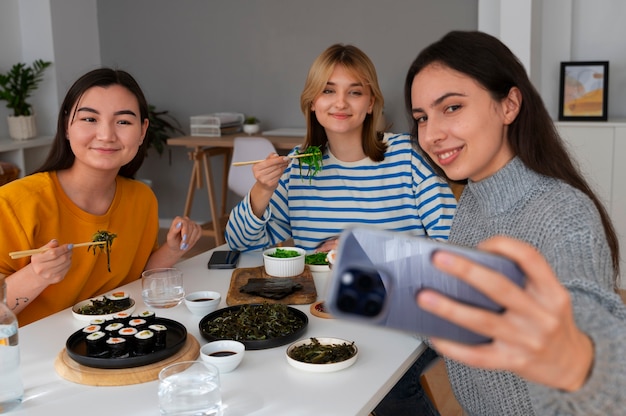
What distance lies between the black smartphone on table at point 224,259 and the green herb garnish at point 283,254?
156 mm

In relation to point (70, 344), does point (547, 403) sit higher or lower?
higher

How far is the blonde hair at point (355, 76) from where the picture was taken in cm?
239

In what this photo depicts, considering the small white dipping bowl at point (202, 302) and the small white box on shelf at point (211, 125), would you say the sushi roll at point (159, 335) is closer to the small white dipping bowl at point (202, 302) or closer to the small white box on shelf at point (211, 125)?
the small white dipping bowl at point (202, 302)

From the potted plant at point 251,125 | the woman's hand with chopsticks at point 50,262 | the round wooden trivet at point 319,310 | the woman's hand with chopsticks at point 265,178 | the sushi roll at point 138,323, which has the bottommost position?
the round wooden trivet at point 319,310

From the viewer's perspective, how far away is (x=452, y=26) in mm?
5363

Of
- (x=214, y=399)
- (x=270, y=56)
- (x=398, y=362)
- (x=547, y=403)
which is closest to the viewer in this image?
(x=547, y=403)

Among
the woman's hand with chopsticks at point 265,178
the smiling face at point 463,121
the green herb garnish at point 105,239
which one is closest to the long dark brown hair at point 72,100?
the green herb garnish at point 105,239

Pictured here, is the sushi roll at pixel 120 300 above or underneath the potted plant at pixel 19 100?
underneath

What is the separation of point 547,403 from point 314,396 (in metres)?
0.54

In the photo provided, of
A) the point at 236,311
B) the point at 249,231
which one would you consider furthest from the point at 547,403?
the point at 249,231

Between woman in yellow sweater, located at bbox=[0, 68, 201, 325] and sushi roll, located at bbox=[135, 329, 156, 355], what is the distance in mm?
474

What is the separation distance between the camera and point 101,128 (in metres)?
2.04

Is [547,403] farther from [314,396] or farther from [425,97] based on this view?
[425,97]

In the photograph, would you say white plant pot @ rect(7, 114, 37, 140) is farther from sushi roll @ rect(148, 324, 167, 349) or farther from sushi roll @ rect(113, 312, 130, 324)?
sushi roll @ rect(148, 324, 167, 349)
